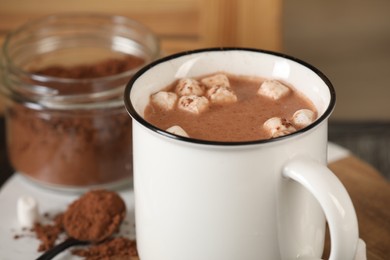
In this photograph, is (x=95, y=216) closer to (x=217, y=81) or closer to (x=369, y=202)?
(x=217, y=81)

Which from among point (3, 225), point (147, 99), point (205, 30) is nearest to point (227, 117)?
point (147, 99)

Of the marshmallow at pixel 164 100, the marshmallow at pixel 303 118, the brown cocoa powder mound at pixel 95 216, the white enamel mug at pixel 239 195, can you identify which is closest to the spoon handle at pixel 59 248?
the brown cocoa powder mound at pixel 95 216

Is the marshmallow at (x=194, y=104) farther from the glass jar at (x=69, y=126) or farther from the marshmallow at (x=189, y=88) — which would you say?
the glass jar at (x=69, y=126)

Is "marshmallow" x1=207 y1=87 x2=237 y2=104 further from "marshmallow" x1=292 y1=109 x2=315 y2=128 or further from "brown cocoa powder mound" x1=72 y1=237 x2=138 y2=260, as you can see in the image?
"brown cocoa powder mound" x1=72 y1=237 x2=138 y2=260

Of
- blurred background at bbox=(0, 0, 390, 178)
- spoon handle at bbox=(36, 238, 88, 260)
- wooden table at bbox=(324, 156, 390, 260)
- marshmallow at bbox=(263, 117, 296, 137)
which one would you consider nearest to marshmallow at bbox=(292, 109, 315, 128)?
marshmallow at bbox=(263, 117, 296, 137)

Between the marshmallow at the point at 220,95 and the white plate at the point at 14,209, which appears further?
the white plate at the point at 14,209

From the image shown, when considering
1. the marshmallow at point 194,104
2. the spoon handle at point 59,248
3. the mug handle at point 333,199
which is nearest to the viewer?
the mug handle at point 333,199

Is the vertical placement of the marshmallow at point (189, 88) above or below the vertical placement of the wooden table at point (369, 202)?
above
